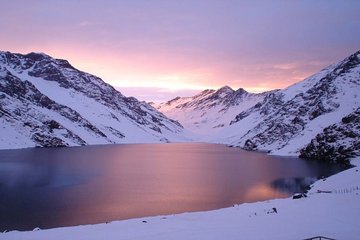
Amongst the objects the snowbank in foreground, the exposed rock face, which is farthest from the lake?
Result: the exposed rock face

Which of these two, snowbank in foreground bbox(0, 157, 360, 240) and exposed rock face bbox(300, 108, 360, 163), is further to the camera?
exposed rock face bbox(300, 108, 360, 163)

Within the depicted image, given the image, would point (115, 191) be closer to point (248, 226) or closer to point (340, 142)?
point (248, 226)

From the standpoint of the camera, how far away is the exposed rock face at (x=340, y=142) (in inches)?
4692

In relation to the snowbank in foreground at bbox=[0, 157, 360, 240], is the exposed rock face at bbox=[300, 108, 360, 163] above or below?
above

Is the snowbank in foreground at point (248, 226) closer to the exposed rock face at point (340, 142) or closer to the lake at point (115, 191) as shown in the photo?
the lake at point (115, 191)

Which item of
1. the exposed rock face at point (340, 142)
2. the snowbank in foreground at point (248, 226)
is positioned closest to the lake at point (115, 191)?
the snowbank in foreground at point (248, 226)

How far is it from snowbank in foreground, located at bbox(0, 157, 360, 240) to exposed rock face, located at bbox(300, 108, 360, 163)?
8461 cm

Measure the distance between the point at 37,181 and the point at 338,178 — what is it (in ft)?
197

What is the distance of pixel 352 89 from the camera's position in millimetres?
184125

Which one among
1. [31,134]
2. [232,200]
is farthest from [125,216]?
[31,134]

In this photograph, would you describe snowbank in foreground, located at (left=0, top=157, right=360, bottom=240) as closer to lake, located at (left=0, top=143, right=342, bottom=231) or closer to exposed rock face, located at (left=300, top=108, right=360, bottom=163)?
lake, located at (left=0, top=143, right=342, bottom=231)

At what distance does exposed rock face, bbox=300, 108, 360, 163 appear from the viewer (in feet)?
391

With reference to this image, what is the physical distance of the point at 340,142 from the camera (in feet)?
415

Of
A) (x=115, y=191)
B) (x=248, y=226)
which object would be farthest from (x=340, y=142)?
(x=248, y=226)
